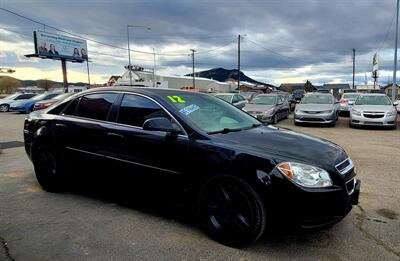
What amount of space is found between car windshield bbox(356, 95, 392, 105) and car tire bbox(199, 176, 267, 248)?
12.8 m

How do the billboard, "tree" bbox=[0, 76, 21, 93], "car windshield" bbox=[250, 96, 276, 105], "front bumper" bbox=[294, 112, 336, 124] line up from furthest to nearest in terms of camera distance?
1. "tree" bbox=[0, 76, 21, 93]
2. the billboard
3. "car windshield" bbox=[250, 96, 276, 105]
4. "front bumper" bbox=[294, 112, 336, 124]

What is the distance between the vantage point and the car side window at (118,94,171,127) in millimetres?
3924

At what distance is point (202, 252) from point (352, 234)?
1.67 meters

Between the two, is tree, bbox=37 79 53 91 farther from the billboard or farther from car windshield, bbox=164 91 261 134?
car windshield, bbox=164 91 261 134

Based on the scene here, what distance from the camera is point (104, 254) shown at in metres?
3.14

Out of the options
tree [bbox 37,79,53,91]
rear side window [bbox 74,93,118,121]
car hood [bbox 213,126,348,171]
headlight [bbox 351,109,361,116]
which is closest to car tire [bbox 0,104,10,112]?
headlight [bbox 351,109,361,116]

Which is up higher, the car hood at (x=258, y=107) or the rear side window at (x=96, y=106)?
the rear side window at (x=96, y=106)

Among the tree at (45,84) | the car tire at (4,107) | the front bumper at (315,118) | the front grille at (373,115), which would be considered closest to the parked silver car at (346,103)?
the front bumper at (315,118)

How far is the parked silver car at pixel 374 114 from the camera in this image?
12.7m

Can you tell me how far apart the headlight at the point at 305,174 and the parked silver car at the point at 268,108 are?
397 inches

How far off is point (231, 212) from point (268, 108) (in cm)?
1149

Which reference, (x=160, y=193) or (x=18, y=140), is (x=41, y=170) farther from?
(x=18, y=140)

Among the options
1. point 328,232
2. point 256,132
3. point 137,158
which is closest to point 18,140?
point 137,158

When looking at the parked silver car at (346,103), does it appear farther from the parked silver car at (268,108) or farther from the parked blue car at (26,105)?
the parked blue car at (26,105)
